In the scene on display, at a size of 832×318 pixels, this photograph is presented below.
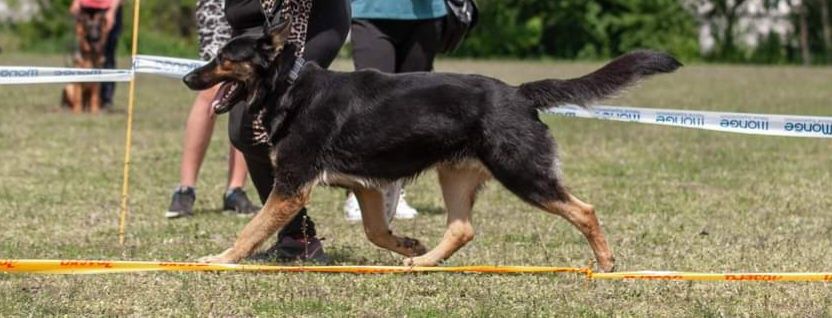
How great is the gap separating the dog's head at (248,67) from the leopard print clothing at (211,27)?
2.15 m

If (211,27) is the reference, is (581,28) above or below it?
below

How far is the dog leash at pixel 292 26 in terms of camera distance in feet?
19.4

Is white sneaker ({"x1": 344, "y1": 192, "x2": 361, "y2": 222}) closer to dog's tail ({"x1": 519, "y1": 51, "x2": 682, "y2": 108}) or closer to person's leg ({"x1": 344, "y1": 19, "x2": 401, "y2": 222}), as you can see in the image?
person's leg ({"x1": 344, "y1": 19, "x2": 401, "y2": 222})

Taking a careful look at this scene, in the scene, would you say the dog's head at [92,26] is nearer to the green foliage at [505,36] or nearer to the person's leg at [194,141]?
the person's leg at [194,141]

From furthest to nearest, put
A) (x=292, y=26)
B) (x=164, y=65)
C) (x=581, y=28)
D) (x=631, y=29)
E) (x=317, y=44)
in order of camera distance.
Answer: (x=581, y=28)
(x=631, y=29)
(x=164, y=65)
(x=317, y=44)
(x=292, y=26)

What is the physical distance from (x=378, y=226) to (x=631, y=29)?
33.2 meters

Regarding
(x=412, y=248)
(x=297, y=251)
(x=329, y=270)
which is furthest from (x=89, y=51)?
(x=329, y=270)

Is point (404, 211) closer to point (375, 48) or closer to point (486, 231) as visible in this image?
point (486, 231)

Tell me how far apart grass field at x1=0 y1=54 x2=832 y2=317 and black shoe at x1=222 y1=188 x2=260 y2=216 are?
11 cm

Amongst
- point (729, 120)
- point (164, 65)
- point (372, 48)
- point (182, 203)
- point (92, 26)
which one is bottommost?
point (182, 203)

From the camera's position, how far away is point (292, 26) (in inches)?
237

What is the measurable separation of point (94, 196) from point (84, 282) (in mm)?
3620

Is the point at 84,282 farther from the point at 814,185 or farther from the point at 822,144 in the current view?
the point at 822,144

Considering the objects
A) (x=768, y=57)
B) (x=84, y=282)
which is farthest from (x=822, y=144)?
(x=768, y=57)
